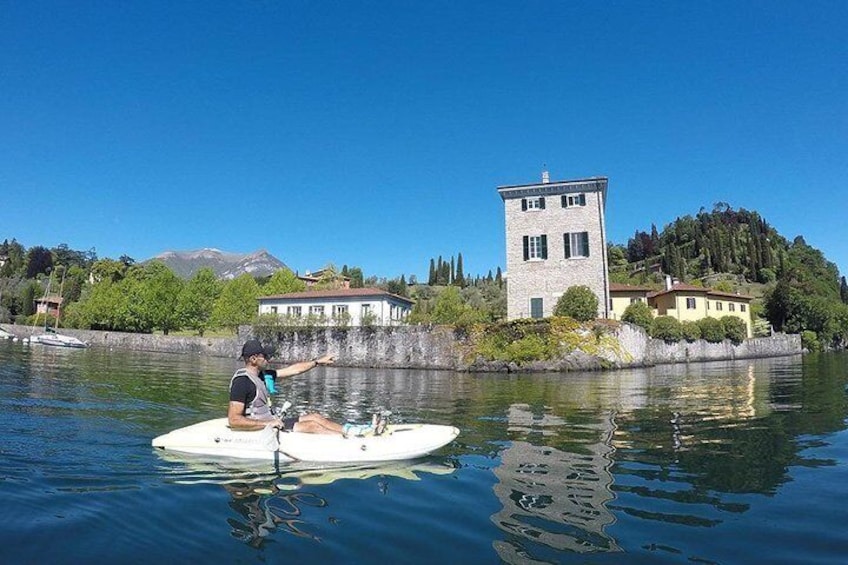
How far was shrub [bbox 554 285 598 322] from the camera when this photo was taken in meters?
31.0

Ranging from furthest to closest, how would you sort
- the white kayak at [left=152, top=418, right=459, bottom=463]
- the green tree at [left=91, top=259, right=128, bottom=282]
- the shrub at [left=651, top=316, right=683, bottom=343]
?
1. the green tree at [left=91, top=259, right=128, bottom=282]
2. the shrub at [left=651, top=316, right=683, bottom=343]
3. the white kayak at [left=152, top=418, right=459, bottom=463]

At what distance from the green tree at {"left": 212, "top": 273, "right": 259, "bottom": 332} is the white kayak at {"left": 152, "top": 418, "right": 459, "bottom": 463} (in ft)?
172

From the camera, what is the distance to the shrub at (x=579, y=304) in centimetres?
3095

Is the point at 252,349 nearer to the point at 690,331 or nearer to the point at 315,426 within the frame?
the point at 315,426

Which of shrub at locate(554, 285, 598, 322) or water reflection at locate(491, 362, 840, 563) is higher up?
shrub at locate(554, 285, 598, 322)

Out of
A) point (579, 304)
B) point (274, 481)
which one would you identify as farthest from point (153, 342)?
point (274, 481)

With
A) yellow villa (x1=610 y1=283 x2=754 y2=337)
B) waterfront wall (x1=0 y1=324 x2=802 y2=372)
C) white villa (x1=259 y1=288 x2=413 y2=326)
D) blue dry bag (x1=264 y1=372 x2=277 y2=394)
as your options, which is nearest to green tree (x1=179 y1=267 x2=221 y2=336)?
white villa (x1=259 y1=288 x2=413 y2=326)

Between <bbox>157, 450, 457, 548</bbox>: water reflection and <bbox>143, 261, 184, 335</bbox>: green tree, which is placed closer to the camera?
<bbox>157, 450, 457, 548</bbox>: water reflection

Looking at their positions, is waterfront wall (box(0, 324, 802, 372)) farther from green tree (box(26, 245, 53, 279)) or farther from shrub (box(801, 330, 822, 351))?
green tree (box(26, 245, 53, 279))

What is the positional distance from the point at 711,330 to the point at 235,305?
154ft

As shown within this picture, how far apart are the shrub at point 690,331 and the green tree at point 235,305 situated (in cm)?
4189

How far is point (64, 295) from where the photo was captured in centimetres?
8612

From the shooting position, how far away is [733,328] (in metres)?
42.4

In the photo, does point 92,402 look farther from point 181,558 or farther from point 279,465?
point 181,558
